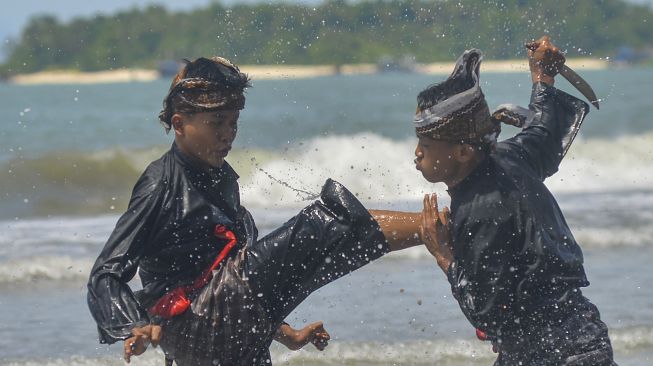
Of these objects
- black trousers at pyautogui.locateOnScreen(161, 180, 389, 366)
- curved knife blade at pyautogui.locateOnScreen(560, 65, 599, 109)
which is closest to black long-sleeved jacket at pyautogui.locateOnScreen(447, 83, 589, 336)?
black trousers at pyautogui.locateOnScreen(161, 180, 389, 366)

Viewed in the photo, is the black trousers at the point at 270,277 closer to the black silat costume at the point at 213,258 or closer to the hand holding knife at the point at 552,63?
the black silat costume at the point at 213,258

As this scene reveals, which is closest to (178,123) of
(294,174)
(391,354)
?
(391,354)

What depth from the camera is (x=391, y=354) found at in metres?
7.31

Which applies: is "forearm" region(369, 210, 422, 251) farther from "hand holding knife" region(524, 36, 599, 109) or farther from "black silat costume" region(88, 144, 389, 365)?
"hand holding knife" region(524, 36, 599, 109)

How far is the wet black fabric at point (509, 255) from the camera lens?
429 cm

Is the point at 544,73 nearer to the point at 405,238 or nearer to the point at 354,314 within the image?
the point at 405,238

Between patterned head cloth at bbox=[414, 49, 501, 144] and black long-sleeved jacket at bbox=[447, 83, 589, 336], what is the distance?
4.7 inches

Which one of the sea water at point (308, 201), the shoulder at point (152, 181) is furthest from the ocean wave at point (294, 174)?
the shoulder at point (152, 181)

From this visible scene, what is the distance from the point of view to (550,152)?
4824mm

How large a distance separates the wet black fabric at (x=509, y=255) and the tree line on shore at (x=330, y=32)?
1.81m

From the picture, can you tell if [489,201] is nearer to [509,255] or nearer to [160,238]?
[509,255]

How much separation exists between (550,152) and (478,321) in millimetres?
794

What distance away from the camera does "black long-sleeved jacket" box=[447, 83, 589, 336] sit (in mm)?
4293

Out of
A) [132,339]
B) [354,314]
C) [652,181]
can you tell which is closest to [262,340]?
[132,339]
